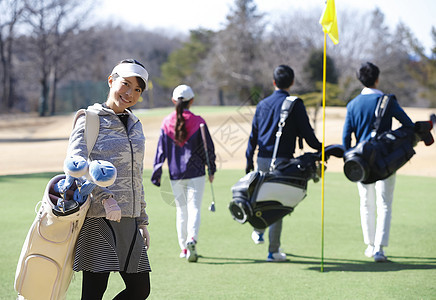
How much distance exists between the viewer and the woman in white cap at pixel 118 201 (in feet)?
11.6

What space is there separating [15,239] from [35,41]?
52.5 metres

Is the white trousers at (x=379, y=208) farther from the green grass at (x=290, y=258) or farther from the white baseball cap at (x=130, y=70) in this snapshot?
the white baseball cap at (x=130, y=70)

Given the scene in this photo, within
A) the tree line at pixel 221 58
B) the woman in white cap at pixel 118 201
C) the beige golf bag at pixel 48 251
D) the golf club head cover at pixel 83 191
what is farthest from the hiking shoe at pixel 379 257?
the tree line at pixel 221 58

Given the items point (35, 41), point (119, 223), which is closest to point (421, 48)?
point (35, 41)

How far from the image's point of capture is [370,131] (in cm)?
655

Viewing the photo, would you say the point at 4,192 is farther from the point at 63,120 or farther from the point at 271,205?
the point at 63,120

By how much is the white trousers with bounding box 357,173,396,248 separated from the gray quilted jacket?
12.2ft

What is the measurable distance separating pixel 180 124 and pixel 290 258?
6.42 feet

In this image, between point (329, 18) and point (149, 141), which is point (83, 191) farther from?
point (149, 141)

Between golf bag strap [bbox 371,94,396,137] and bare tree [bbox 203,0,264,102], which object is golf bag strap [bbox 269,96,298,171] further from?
bare tree [bbox 203,0,264,102]

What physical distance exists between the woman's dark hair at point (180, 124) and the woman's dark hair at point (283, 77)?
1084mm

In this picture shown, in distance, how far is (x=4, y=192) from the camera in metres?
12.9

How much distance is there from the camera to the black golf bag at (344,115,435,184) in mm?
5441

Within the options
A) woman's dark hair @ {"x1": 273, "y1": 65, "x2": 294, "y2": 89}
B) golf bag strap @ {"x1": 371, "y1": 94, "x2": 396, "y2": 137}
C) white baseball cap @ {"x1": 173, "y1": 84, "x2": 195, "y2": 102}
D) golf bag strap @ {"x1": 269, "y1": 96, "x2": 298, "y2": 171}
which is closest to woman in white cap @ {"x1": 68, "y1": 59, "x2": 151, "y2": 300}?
golf bag strap @ {"x1": 269, "y1": 96, "x2": 298, "y2": 171}
